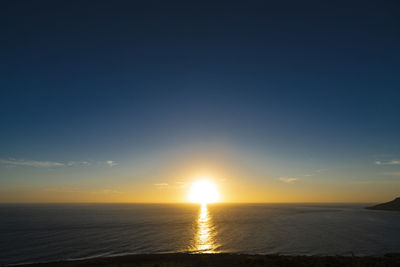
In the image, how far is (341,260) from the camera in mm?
38938

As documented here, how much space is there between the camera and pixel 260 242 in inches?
2445

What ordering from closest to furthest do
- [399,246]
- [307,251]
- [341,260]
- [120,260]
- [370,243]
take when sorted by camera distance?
1. [341,260]
2. [120,260]
3. [307,251]
4. [399,246]
5. [370,243]

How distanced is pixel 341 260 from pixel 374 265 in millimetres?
5114

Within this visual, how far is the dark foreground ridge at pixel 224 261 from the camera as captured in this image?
37.1 metres

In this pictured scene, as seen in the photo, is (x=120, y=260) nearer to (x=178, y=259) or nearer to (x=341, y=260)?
(x=178, y=259)

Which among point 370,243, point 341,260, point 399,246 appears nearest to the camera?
point 341,260

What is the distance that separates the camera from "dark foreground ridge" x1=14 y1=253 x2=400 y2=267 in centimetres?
3709

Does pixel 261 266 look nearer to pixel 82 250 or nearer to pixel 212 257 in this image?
pixel 212 257

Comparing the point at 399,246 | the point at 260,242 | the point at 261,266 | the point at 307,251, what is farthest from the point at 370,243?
the point at 261,266

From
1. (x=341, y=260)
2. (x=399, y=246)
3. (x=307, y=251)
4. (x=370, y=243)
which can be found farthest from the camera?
(x=370, y=243)

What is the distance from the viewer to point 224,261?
40750 millimetres

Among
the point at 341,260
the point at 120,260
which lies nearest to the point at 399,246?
the point at 341,260

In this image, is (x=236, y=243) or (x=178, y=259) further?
(x=236, y=243)

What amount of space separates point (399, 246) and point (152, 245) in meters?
59.5
